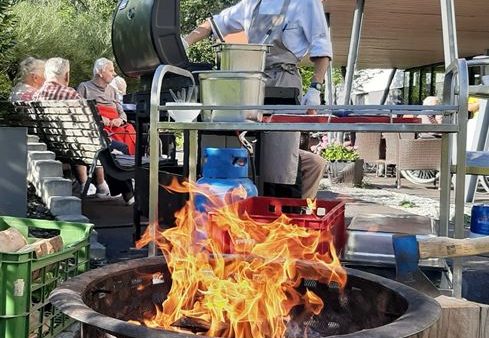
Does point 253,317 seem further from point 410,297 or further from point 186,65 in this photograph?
point 186,65

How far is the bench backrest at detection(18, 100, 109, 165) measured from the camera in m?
5.43

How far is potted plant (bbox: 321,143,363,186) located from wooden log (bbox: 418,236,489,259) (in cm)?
876

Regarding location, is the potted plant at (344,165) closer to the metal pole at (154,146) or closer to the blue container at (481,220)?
the blue container at (481,220)

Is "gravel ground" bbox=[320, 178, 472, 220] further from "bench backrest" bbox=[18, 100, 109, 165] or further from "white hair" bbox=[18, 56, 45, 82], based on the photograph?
"white hair" bbox=[18, 56, 45, 82]

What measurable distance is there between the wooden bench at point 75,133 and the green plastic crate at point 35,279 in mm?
2202

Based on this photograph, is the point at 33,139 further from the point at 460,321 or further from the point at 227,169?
the point at 460,321

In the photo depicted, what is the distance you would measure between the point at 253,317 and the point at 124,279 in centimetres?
46

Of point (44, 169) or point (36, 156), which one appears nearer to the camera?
point (44, 169)

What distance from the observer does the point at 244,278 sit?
7.05 feet

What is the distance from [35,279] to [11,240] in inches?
11.9

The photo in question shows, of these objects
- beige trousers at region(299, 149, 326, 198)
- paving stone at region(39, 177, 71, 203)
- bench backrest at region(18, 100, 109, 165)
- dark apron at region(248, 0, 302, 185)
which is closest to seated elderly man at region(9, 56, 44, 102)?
bench backrest at region(18, 100, 109, 165)

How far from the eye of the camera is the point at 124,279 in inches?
83.2

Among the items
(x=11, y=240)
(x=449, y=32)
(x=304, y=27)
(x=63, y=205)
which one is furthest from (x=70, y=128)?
(x=449, y=32)

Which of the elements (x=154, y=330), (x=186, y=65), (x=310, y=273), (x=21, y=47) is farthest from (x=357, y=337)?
(x=21, y=47)
